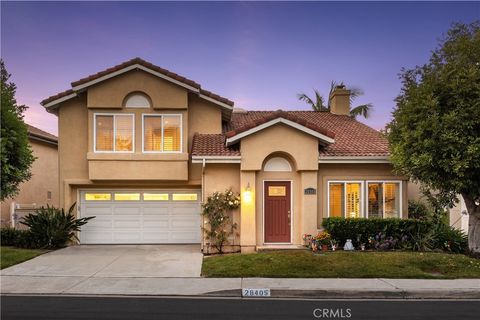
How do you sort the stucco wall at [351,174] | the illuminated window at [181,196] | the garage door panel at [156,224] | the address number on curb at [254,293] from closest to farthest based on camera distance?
1. the address number on curb at [254,293]
2. the stucco wall at [351,174]
3. the garage door panel at [156,224]
4. the illuminated window at [181,196]

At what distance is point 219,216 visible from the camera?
523 inches

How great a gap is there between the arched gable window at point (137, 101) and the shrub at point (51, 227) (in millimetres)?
4566

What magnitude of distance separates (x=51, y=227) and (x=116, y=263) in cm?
431

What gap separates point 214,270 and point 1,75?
865 centimetres

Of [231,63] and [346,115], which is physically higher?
[231,63]

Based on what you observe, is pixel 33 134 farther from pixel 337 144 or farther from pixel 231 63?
pixel 337 144

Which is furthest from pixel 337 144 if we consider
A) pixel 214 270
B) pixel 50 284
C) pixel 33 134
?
pixel 33 134

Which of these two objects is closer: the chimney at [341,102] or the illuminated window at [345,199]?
the illuminated window at [345,199]

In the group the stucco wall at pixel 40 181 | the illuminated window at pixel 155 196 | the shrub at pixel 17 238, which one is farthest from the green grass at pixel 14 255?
the stucco wall at pixel 40 181

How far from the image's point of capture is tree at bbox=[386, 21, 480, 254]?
416 inches

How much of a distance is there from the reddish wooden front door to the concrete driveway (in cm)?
272

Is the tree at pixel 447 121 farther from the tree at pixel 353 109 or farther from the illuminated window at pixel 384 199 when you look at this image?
the tree at pixel 353 109

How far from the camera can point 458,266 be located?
10.4 meters

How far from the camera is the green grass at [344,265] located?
9.67 m
